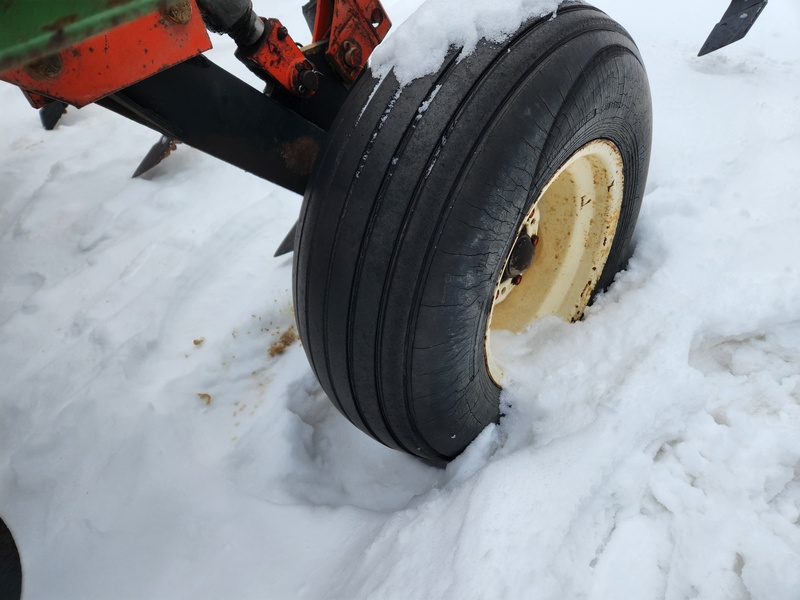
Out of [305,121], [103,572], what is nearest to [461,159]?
[305,121]

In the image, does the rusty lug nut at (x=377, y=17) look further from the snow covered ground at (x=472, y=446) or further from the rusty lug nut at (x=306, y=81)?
the snow covered ground at (x=472, y=446)

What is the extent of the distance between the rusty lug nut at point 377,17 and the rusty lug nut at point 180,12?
600 millimetres

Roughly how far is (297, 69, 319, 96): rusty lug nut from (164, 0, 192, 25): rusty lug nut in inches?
14.5

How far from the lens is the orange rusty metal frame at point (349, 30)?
1.32m

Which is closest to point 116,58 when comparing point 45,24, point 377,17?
point 45,24

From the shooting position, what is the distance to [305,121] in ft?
3.98

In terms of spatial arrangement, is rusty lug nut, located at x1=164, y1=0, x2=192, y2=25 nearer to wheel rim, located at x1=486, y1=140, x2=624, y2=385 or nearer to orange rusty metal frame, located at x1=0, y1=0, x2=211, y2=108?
orange rusty metal frame, located at x1=0, y1=0, x2=211, y2=108

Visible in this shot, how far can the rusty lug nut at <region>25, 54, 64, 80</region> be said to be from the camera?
769 millimetres

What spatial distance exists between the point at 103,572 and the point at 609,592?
3.66 feet

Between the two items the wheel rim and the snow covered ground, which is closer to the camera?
the snow covered ground

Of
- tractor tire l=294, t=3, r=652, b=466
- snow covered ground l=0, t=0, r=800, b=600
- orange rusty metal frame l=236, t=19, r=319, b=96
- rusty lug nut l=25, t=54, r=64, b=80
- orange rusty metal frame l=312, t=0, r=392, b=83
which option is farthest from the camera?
orange rusty metal frame l=312, t=0, r=392, b=83

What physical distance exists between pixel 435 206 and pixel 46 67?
593mm

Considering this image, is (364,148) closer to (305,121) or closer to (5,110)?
(305,121)

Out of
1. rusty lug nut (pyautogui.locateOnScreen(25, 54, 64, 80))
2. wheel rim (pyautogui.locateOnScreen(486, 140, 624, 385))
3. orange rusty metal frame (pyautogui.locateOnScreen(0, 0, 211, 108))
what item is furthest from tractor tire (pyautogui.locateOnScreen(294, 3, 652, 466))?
rusty lug nut (pyautogui.locateOnScreen(25, 54, 64, 80))
